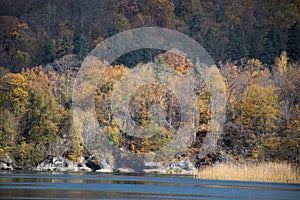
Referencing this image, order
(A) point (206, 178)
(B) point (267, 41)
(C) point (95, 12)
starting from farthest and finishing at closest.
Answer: (C) point (95, 12)
(B) point (267, 41)
(A) point (206, 178)

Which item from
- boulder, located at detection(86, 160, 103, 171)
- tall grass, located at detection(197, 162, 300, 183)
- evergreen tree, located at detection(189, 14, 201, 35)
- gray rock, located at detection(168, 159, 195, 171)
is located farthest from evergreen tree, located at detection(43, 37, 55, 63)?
tall grass, located at detection(197, 162, 300, 183)

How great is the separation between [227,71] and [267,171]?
100 feet

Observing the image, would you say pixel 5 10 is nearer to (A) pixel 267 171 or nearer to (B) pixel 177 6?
(B) pixel 177 6

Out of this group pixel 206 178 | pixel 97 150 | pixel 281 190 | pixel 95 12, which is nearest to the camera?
pixel 281 190

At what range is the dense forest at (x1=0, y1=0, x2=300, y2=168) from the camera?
67.8m

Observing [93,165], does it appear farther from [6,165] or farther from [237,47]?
[237,47]

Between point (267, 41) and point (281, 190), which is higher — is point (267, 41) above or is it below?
above

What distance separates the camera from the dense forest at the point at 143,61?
6781cm

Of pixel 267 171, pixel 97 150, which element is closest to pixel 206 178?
pixel 267 171

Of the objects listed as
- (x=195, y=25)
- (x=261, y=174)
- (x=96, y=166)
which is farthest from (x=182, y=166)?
(x=195, y=25)

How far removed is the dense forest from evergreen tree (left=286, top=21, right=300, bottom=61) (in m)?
0.12

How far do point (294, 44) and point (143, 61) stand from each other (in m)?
18.5

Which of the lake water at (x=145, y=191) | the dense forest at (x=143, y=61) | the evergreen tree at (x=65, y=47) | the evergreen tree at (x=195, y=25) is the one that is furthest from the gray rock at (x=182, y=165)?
the evergreen tree at (x=195, y=25)

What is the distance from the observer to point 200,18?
11525 cm
